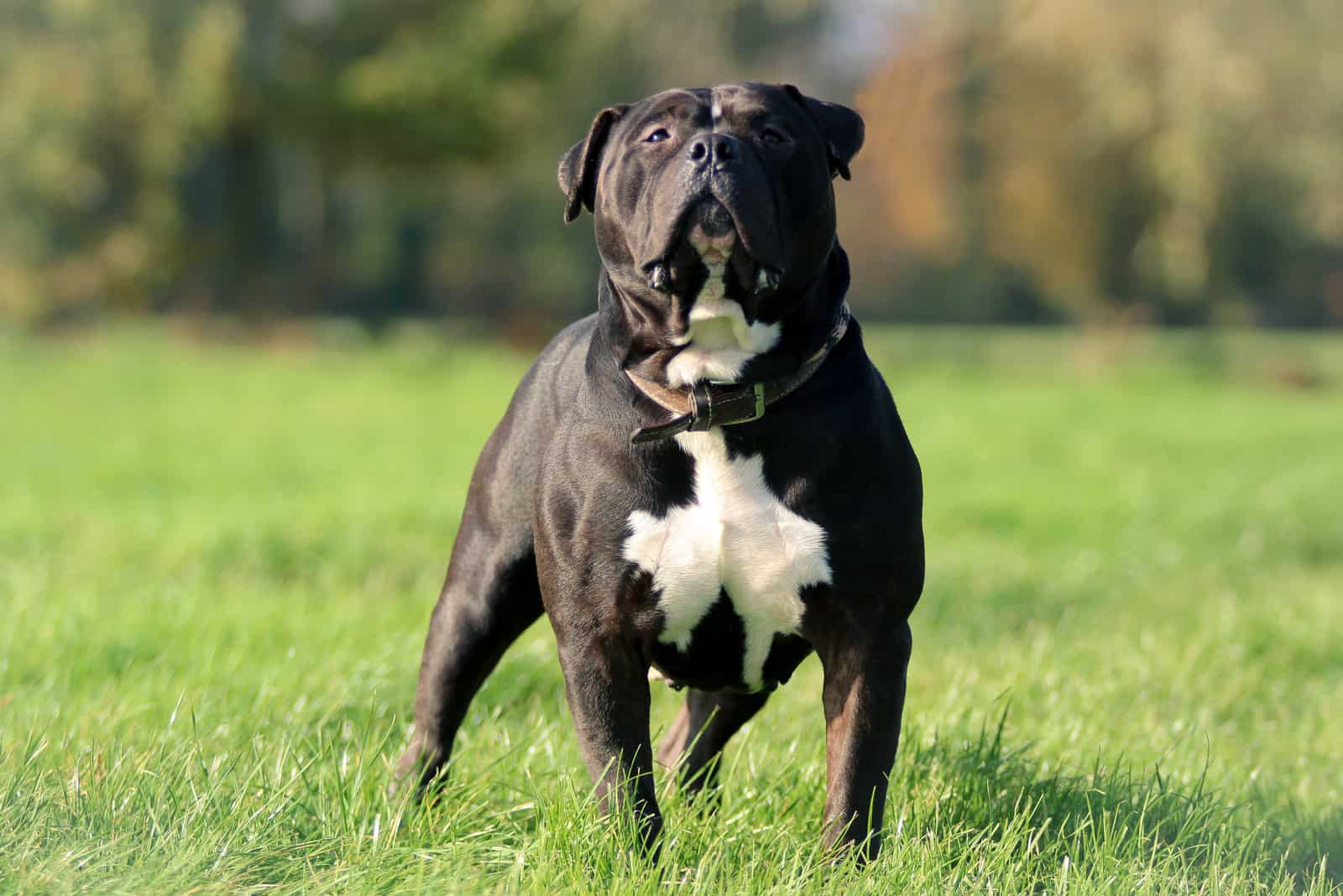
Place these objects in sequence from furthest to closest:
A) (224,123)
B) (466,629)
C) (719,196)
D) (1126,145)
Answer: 1. (1126,145)
2. (224,123)
3. (466,629)
4. (719,196)

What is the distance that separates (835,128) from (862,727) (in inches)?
48.4

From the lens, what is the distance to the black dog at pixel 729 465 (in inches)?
108

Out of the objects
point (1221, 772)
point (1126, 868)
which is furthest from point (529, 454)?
point (1221, 772)

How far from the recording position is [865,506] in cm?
276

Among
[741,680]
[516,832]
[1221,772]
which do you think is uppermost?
[741,680]

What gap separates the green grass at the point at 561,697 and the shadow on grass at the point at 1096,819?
0.01 metres

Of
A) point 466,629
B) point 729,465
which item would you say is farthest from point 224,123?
point 729,465

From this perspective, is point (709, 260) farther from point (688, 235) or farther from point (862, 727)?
point (862, 727)

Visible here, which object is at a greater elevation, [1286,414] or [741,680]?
[741,680]

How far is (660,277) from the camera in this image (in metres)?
2.72

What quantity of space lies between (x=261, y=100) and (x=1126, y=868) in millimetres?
23140

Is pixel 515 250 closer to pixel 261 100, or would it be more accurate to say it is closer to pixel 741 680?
pixel 261 100

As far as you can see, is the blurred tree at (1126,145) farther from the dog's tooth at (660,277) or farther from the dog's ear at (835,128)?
the dog's tooth at (660,277)

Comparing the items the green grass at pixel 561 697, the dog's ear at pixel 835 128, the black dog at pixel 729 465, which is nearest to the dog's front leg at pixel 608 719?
the black dog at pixel 729 465
